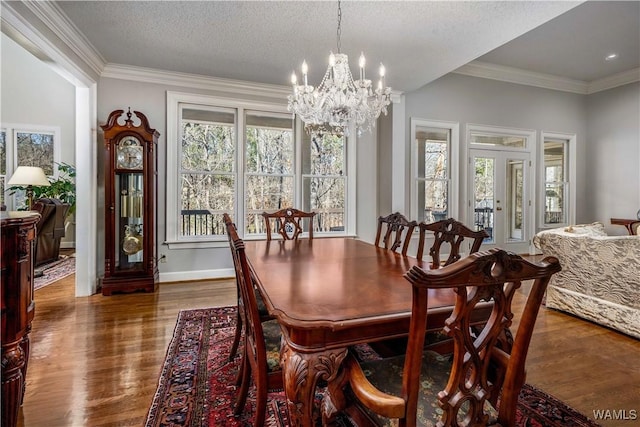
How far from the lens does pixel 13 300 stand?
1.33m

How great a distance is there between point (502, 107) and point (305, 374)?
5898 mm

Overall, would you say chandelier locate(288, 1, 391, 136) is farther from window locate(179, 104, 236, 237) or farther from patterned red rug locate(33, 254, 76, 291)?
patterned red rug locate(33, 254, 76, 291)

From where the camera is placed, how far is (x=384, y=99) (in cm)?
253

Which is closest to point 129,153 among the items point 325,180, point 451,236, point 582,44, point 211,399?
point 325,180

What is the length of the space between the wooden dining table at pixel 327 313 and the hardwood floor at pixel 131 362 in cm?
106

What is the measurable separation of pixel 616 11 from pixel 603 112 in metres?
2.99

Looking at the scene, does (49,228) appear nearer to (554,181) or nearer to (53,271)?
(53,271)

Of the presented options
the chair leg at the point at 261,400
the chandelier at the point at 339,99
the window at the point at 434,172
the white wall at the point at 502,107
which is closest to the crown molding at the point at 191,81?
the chandelier at the point at 339,99

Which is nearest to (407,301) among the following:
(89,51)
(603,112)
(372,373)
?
(372,373)

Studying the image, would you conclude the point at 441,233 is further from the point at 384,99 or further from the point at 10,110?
the point at 10,110

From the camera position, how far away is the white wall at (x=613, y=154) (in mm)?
5363

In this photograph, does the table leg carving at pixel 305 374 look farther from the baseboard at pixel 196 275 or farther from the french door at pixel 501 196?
the french door at pixel 501 196

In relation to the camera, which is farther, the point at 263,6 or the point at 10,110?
the point at 10,110

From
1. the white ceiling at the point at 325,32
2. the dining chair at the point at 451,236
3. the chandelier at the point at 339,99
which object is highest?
the white ceiling at the point at 325,32
